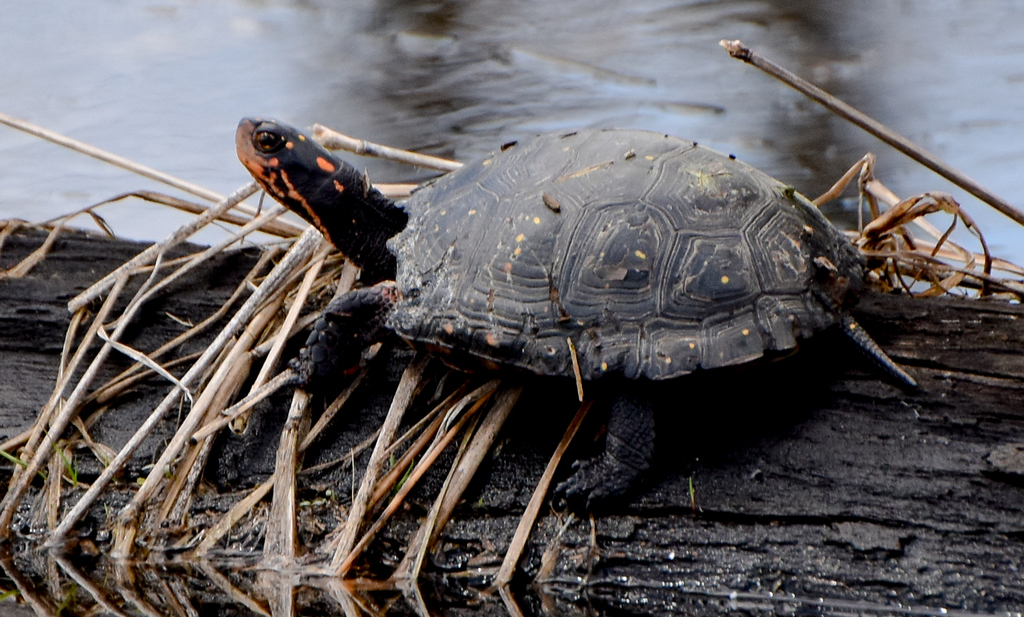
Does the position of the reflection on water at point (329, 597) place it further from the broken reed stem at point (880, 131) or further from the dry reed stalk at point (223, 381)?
the broken reed stem at point (880, 131)

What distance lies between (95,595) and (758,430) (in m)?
1.55

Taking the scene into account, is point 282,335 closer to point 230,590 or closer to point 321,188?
point 321,188

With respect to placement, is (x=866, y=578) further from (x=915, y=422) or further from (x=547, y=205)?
(x=547, y=205)

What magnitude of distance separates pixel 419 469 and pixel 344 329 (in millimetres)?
402

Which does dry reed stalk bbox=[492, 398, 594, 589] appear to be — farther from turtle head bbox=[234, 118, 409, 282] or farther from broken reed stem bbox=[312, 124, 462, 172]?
broken reed stem bbox=[312, 124, 462, 172]

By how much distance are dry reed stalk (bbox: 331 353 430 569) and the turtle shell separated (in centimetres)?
20

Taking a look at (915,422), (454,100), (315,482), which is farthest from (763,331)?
(454,100)

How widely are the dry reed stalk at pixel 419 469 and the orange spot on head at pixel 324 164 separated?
2.41ft

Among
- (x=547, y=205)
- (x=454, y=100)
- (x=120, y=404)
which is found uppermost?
(x=547, y=205)

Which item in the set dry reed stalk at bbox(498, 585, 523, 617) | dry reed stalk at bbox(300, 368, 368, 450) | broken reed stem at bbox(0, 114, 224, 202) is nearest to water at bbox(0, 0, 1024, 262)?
broken reed stem at bbox(0, 114, 224, 202)

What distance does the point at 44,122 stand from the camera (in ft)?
21.2

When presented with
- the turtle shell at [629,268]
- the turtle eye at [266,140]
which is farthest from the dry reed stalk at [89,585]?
the turtle eye at [266,140]

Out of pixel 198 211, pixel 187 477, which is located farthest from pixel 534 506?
pixel 198 211

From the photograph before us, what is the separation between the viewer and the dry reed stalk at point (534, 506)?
6.09 feet
